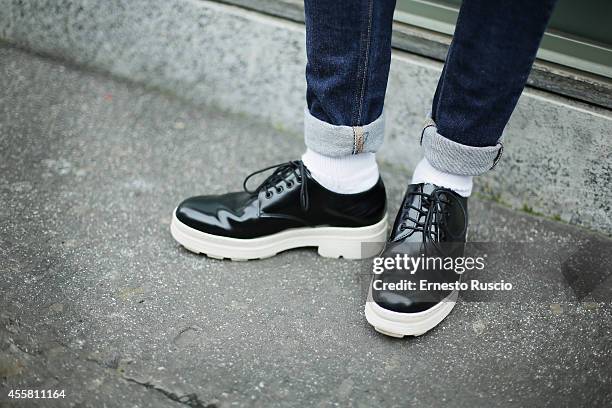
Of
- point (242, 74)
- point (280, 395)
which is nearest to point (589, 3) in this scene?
point (242, 74)

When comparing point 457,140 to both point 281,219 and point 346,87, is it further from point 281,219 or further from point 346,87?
point 281,219

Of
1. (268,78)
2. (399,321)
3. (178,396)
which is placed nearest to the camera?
(178,396)

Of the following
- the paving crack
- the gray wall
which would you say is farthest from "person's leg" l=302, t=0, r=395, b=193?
the paving crack

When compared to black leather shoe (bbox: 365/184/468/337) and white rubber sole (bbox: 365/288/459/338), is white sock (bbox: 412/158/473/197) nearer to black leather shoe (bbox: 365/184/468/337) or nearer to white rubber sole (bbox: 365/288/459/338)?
black leather shoe (bbox: 365/184/468/337)

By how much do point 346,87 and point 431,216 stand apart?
0.32 meters

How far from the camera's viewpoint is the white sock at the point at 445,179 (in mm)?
1302

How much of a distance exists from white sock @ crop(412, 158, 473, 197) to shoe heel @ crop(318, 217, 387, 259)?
175 millimetres

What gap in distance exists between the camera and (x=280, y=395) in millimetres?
1114

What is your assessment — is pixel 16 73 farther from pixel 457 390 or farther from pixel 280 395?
pixel 457 390

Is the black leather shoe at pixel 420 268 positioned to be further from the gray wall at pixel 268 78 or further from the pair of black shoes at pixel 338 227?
the gray wall at pixel 268 78

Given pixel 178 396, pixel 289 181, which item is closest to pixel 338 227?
pixel 289 181

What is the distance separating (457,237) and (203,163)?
2.58ft

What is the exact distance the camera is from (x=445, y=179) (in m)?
1.30

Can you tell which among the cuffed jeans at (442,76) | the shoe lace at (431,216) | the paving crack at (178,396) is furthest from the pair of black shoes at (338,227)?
the paving crack at (178,396)
